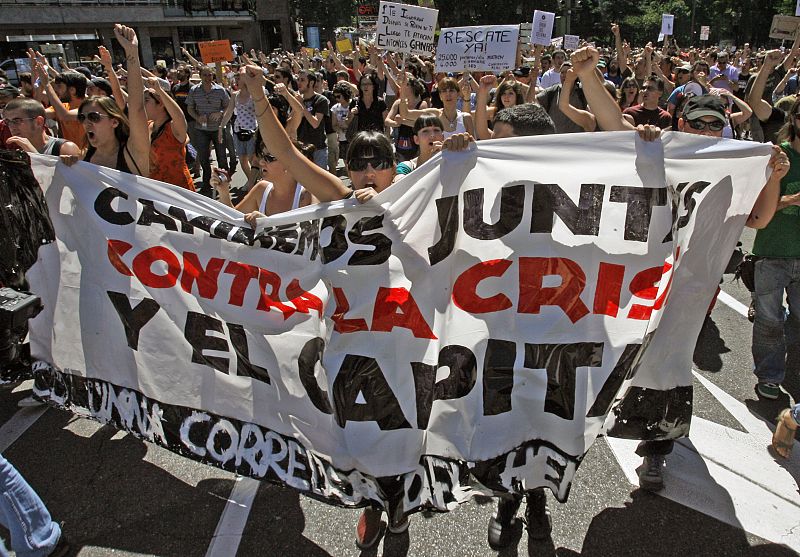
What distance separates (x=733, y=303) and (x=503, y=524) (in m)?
3.99

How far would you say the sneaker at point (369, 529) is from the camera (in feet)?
9.38

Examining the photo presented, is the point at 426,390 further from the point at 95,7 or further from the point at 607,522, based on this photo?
the point at 95,7

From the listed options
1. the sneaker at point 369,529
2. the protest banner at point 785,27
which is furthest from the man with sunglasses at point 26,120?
the protest banner at point 785,27

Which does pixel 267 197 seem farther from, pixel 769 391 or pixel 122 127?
pixel 769 391

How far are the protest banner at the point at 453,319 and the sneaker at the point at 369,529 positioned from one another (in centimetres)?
27

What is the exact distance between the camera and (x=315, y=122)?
830cm

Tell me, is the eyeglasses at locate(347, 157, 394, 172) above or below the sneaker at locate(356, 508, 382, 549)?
above

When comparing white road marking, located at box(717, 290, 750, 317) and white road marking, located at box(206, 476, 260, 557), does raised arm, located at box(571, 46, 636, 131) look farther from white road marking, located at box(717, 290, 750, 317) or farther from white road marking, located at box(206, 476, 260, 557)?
white road marking, located at box(717, 290, 750, 317)

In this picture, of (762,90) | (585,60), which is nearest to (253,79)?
(585,60)

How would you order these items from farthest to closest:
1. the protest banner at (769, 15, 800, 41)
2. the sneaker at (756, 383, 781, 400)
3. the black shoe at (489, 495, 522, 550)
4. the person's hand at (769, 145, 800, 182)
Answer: the protest banner at (769, 15, 800, 41), the sneaker at (756, 383, 781, 400), the person's hand at (769, 145, 800, 182), the black shoe at (489, 495, 522, 550)

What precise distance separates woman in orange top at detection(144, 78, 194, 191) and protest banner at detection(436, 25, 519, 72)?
370 cm

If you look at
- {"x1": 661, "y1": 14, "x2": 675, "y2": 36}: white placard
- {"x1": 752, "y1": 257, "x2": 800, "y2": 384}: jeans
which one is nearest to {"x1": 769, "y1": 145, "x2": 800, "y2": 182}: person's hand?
{"x1": 752, "y1": 257, "x2": 800, "y2": 384}: jeans

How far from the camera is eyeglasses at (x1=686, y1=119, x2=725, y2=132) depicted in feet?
12.6

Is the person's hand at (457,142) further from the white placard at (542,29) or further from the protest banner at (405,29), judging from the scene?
the white placard at (542,29)
